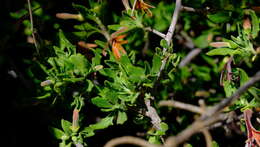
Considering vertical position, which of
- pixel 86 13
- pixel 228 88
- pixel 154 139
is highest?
pixel 86 13

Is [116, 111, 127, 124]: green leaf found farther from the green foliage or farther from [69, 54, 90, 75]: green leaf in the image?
[69, 54, 90, 75]: green leaf

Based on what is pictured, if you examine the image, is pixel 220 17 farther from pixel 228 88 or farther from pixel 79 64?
pixel 79 64

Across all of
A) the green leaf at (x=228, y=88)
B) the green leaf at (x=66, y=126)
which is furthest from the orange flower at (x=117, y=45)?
the green leaf at (x=228, y=88)

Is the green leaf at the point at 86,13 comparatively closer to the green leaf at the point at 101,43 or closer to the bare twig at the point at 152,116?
the green leaf at the point at 101,43

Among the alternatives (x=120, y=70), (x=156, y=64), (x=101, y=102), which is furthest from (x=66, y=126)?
(x=156, y=64)

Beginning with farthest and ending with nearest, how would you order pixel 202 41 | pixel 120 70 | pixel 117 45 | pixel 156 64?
1. pixel 202 41
2. pixel 117 45
3. pixel 120 70
4. pixel 156 64

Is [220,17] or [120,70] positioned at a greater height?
[220,17]

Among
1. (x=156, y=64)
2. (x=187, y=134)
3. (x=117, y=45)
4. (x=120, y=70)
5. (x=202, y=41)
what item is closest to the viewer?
(x=187, y=134)

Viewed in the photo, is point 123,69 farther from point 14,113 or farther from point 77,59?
point 14,113
